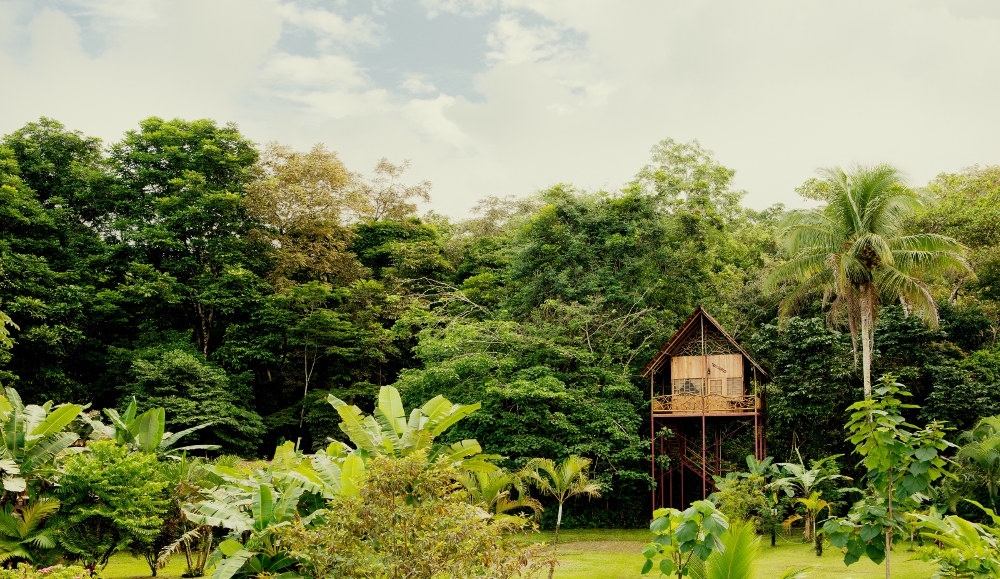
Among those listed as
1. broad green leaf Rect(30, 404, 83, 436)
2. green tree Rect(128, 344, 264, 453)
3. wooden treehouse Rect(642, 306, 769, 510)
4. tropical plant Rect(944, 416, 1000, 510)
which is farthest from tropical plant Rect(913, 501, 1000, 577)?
green tree Rect(128, 344, 264, 453)

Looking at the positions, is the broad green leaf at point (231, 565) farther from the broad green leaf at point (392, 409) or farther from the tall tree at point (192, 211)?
the tall tree at point (192, 211)

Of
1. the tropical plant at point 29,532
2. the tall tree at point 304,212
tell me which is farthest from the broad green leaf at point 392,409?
the tall tree at point 304,212

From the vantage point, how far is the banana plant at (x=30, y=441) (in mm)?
10250

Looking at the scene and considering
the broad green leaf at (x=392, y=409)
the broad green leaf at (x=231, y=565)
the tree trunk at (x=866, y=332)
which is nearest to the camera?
the broad green leaf at (x=231, y=565)

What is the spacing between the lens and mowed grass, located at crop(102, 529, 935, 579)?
1080cm

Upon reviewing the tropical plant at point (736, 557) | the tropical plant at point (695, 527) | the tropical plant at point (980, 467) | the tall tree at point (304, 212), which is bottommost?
the tropical plant at point (980, 467)

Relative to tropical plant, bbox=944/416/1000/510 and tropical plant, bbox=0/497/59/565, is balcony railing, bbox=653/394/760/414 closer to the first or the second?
tropical plant, bbox=944/416/1000/510

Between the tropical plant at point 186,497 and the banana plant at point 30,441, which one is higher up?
the banana plant at point 30,441

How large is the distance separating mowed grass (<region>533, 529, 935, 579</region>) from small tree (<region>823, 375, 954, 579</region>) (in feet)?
12.9

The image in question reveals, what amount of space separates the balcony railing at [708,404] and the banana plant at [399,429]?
801 cm

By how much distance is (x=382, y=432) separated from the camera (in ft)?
33.8

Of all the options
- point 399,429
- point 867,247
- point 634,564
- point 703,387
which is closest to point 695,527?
point 399,429

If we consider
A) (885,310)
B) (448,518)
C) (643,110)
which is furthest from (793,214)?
(448,518)

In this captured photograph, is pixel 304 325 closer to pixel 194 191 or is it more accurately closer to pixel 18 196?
pixel 194 191
